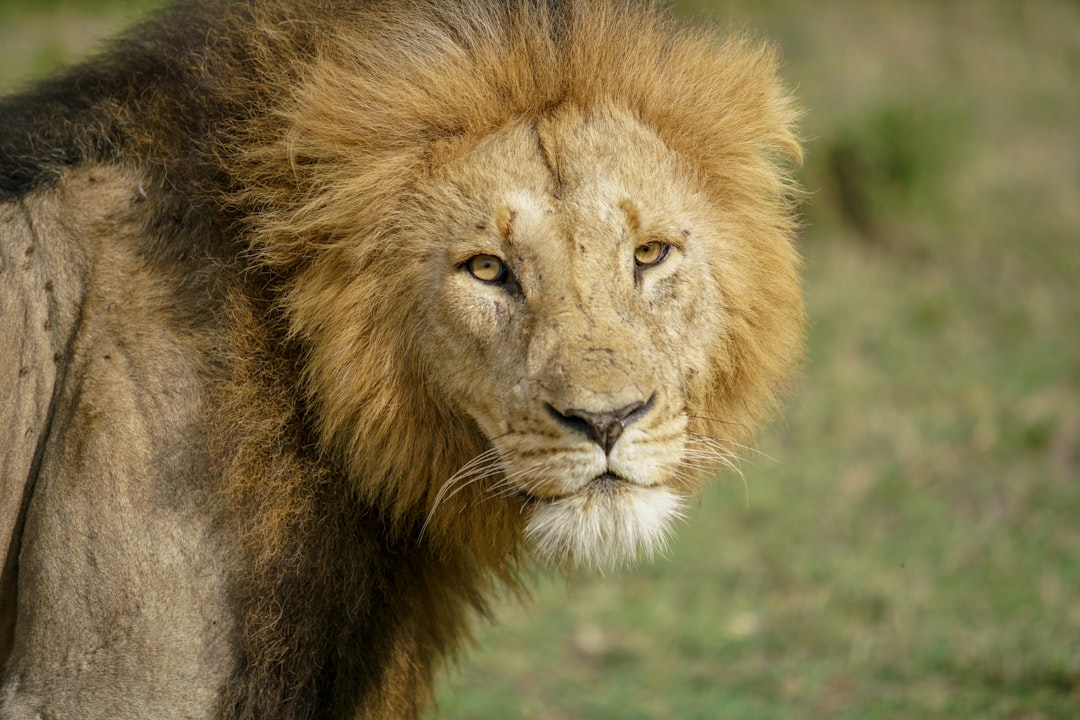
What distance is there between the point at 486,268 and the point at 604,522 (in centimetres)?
68

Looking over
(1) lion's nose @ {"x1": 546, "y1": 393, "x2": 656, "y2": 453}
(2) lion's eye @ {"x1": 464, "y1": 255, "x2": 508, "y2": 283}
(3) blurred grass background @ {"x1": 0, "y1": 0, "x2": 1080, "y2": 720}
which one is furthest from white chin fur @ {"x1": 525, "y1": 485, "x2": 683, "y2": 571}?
(3) blurred grass background @ {"x1": 0, "y1": 0, "x2": 1080, "y2": 720}

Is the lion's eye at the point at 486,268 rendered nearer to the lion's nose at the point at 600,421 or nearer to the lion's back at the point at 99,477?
the lion's nose at the point at 600,421

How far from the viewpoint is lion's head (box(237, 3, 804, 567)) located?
2734 millimetres

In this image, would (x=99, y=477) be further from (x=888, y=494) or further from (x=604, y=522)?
(x=888, y=494)

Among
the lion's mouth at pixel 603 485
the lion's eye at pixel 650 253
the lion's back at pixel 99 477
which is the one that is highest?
the lion's eye at pixel 650 253

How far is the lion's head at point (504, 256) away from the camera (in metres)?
2.73

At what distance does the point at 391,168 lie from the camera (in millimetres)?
2900

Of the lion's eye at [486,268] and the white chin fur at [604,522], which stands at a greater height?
the lion's eye at [486,268]

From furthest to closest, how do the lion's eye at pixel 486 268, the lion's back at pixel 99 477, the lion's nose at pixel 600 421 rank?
the lion's eye at pixel 486 268 < the lion's back at pixel 99 477 < the lion's nose at pixel 600 421

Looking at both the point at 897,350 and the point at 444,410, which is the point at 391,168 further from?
the point at 897,350

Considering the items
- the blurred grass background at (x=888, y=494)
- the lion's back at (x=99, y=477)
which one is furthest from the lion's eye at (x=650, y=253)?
the lion's back at (x=99, y=477)

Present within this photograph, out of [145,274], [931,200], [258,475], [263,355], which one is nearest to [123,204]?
[145,274]

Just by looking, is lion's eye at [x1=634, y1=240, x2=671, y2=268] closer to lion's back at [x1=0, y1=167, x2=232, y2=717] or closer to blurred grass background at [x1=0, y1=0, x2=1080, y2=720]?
blurred grass background at [x1=0, y1=0, x2=1080, y2=720]

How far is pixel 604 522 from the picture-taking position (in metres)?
2.66
